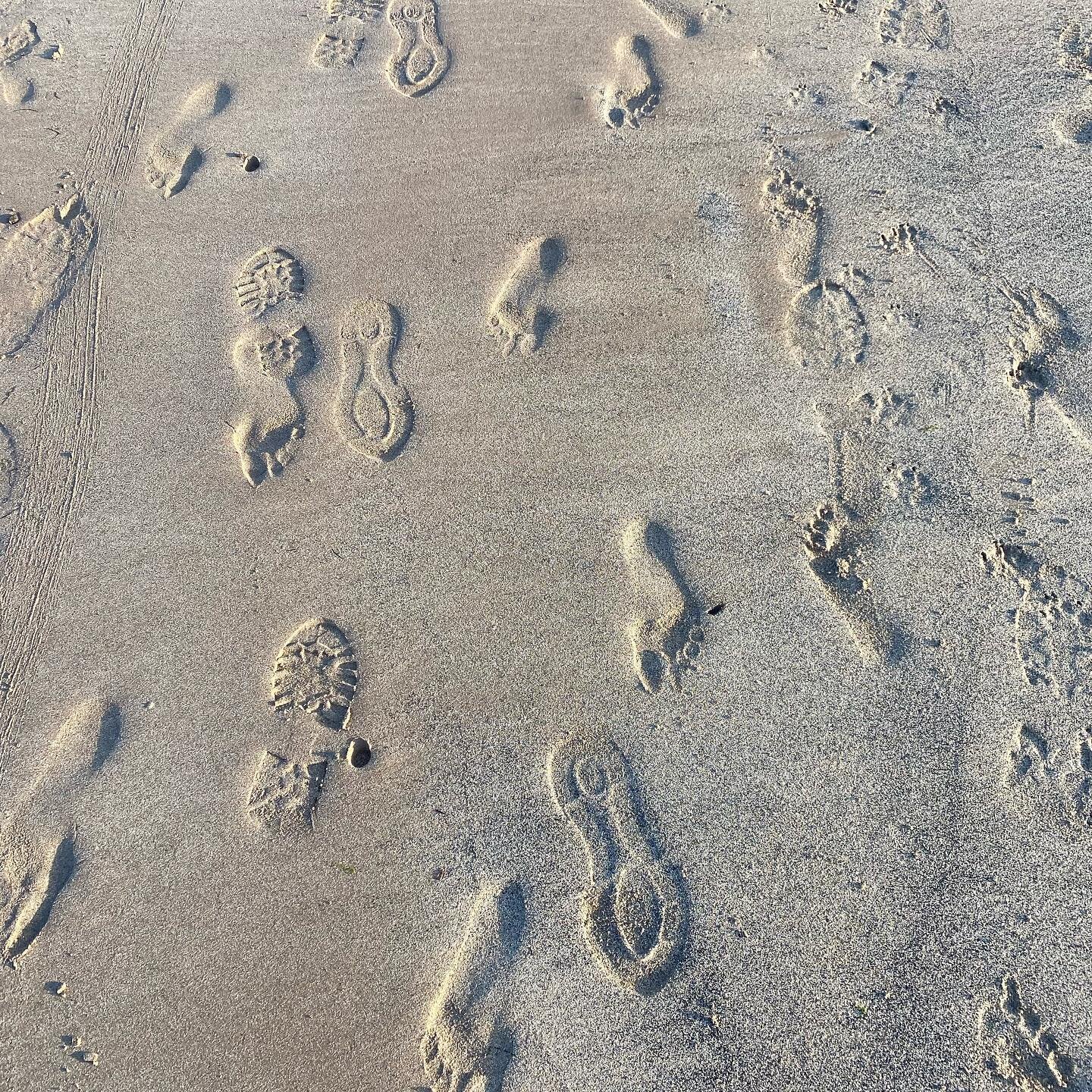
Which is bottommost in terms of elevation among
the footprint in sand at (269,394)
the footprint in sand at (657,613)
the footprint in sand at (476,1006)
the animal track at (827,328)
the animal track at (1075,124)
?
the footprint in sand at (476,1006)

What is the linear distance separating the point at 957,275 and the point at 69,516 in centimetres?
554

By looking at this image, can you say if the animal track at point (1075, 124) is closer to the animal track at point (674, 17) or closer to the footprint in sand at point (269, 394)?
the animal track at point (674, 17)

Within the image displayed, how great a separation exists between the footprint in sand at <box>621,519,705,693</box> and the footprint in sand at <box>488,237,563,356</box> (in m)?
1.36

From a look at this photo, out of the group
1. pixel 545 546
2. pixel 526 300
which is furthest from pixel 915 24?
pixel 545 546

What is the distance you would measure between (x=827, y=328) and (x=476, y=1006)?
4.20 m

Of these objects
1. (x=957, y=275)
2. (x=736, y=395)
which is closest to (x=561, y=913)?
(x=736, y=395)

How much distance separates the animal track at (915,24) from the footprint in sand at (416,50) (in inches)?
118

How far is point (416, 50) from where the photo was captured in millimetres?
5078

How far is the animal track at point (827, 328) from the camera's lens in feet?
14.3

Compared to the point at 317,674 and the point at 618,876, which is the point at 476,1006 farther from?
the point at 317,674

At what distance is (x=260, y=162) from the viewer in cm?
488

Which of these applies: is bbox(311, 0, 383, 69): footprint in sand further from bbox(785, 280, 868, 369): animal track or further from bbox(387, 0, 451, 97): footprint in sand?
bbox(785, 280, 868, 369): animal track

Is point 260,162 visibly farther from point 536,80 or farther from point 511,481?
point 511,481


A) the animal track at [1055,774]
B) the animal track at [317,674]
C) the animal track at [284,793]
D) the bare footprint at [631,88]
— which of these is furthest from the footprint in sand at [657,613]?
the bare footprint at [631,88]
